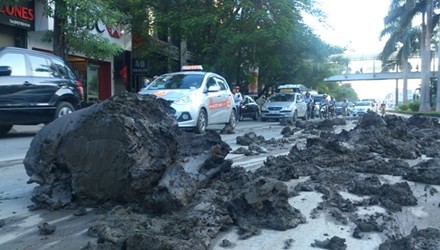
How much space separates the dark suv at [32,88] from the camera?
418 inches

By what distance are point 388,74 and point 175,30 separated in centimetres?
6284

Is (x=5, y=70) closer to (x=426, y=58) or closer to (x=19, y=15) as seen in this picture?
(x=19, y=15)

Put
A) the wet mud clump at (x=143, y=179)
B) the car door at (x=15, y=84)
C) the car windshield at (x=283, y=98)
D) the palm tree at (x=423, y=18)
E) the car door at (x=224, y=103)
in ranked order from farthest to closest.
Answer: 1. the palm tree at (x=423, y=18)
2. the car windshield at (x=283, y=98)
3. the car door at (x=224, y=103)
4. the car door at (x=15, y=84)
5. the wet mud clump at (x=143, y=179)

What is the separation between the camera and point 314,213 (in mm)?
4484

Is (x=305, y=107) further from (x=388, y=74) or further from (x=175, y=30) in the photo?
(x=388, y=74)

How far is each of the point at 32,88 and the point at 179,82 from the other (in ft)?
11.7

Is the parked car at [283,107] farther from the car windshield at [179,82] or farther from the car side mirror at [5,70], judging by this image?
the car side mirror at [5,70]

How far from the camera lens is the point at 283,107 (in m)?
23.5

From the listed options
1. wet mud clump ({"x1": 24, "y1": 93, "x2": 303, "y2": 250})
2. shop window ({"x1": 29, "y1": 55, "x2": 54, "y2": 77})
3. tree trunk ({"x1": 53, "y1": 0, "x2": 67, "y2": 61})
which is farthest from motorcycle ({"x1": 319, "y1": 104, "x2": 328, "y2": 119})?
wet mud clump ({"x1": 24, "y1": 93, "x2": 303, "y2": 250})

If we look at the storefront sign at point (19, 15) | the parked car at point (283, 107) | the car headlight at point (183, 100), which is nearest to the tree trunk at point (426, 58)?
the parked car at point (283, 107)

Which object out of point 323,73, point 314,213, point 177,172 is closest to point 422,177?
point 314,213

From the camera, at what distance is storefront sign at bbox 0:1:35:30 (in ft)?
53.6

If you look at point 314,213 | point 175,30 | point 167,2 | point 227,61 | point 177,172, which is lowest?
point 314,213

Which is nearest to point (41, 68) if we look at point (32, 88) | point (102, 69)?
point (32, 88)
